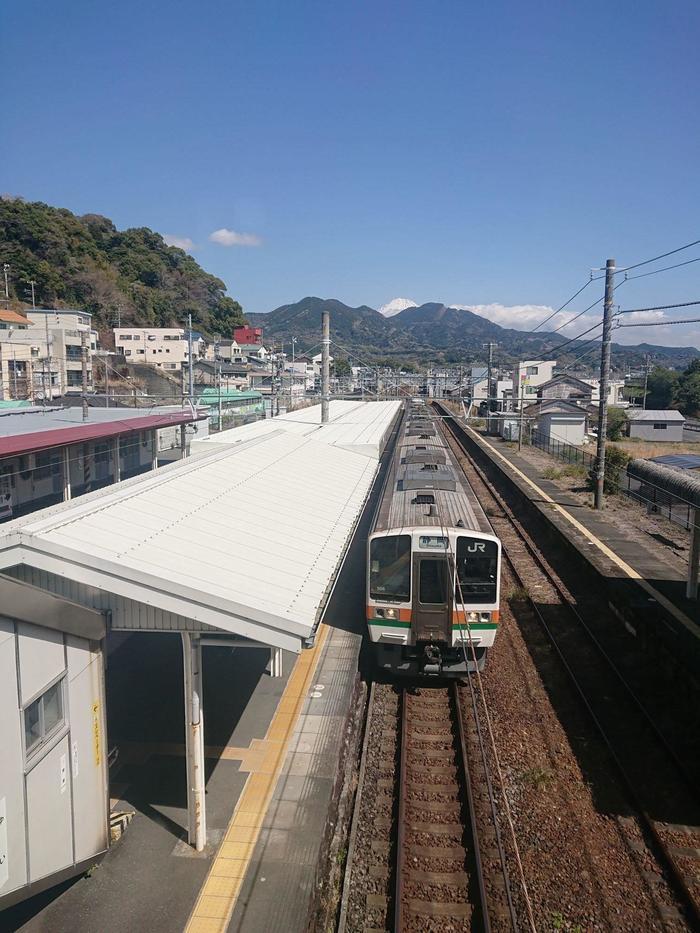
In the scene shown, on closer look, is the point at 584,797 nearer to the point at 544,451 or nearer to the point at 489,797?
the point at 489,797

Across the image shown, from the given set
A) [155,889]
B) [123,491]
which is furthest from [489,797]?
[123,491]

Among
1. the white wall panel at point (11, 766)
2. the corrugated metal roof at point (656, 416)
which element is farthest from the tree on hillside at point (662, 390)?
the white wall panel at point (11, 766)

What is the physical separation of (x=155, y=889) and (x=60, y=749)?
1.25m

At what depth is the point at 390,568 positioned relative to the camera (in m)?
7.64

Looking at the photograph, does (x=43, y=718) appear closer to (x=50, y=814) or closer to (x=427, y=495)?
(x=50, y=814)

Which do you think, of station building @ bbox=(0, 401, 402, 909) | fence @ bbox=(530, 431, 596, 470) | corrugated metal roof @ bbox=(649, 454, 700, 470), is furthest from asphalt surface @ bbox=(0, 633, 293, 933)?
fence @ bbox=(530, 431, 596, 470)

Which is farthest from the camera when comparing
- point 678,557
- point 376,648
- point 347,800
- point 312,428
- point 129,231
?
point 129,231

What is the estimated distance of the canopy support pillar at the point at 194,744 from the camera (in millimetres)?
5152

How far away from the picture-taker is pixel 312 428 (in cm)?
1691

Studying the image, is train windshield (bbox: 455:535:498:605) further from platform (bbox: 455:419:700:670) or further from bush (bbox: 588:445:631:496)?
bush (bbox: 588:445:631:496)

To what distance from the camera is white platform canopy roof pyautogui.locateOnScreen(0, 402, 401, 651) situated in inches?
177

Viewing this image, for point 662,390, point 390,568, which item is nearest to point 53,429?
point 390,568

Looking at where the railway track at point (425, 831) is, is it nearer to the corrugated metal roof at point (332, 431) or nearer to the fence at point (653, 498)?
the fence at point (653, 498)

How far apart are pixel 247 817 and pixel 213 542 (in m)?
2.28
